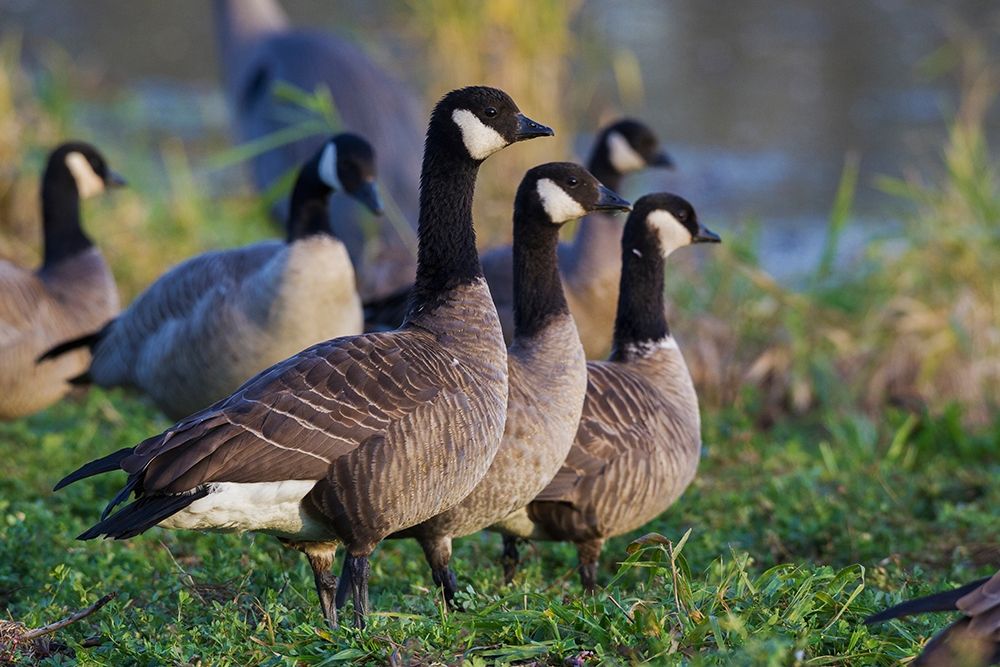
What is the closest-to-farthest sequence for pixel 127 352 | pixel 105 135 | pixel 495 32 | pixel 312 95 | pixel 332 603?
pixel 332 603, pixel 127 352, pixel 312 95, pixel 495 32, pixel 105 135

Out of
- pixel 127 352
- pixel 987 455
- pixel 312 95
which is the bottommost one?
pixel 987 455

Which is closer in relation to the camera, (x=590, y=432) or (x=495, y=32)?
(x=590, y=432)

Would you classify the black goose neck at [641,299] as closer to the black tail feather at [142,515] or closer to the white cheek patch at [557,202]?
the white cheek patch at [557,202]

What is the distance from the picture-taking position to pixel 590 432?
5723mm

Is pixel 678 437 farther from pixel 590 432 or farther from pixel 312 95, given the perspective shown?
pixel 312 95

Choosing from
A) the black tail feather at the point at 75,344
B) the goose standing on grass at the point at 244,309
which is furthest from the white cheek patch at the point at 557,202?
the black tail feather at the point at 75,344

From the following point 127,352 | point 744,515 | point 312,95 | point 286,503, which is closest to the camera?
point 286,503

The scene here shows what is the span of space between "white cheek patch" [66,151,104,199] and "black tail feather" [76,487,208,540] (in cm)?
499

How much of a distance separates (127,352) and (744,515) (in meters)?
3.37

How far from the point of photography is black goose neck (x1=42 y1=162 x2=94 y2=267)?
8641 mm

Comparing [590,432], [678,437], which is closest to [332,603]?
[590,432]

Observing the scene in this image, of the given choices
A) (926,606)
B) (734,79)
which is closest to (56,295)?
(926,606)

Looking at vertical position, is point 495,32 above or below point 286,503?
above

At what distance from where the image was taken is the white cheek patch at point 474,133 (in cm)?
518
